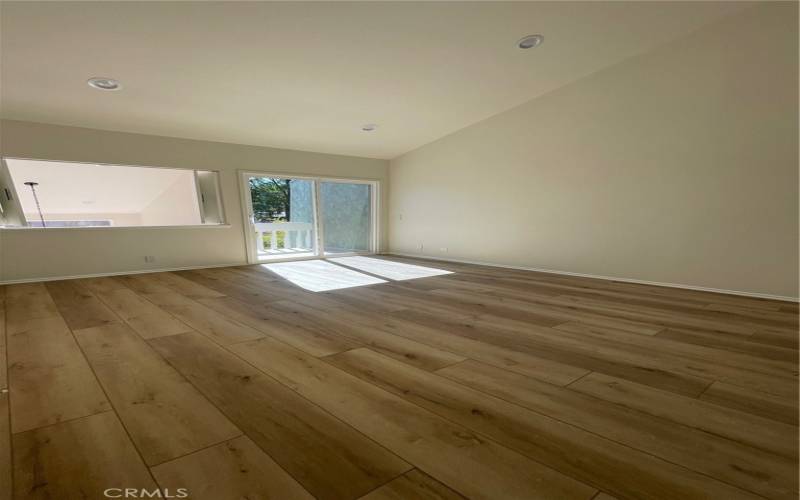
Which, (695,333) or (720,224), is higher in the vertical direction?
(720,224)

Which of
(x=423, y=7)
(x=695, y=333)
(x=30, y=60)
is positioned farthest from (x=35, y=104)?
(x=695, y=333)

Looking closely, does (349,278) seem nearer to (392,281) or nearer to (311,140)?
(392,281)

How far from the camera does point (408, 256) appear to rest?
668 cm

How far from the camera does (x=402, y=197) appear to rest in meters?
6.80

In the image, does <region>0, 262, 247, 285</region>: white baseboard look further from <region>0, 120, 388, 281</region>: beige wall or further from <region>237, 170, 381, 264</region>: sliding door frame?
<region>237, 170, 381, 264</region>: sliding door frame

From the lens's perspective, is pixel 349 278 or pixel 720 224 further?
pixel 349 278

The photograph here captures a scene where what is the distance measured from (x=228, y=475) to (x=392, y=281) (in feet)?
10.2

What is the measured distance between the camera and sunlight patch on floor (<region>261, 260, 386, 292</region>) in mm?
3803

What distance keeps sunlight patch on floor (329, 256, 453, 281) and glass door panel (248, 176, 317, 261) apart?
3.07ft

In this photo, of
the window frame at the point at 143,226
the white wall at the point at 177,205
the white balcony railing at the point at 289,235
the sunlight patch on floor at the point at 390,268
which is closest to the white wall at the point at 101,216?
the white wall at the point at 177,205

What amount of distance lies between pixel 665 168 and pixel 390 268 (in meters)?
3.61

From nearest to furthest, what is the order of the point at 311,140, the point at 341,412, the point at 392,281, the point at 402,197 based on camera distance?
the point at 341,412 → the point at 392,281 → the point at 311,140 → the point at 402,197

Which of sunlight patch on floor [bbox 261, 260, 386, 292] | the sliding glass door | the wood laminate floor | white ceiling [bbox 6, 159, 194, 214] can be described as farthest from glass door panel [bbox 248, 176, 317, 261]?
the wood laminate floor

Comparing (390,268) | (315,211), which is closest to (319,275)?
(390,268)
